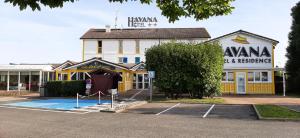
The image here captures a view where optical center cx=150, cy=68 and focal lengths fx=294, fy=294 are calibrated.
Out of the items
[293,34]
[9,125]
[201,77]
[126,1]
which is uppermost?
[293,34]

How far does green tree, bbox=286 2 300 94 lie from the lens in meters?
30.8

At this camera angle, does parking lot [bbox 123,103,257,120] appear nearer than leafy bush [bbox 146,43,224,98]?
Yes

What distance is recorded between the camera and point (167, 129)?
9.66 m

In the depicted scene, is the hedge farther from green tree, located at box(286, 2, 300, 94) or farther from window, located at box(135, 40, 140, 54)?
green tree, located at box(286, 2, 300, 94)

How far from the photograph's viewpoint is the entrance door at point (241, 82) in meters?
29.0

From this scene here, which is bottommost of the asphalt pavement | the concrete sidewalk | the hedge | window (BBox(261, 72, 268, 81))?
the asphalt pavement

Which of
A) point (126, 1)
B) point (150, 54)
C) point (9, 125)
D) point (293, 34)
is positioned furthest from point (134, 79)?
point (126, 1)

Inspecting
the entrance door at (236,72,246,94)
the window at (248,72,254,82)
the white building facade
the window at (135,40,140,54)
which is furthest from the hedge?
the window at (248,72,254,82)

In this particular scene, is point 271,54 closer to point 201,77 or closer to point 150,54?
point 201,77

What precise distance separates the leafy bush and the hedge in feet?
26.8

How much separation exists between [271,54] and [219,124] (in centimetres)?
2079

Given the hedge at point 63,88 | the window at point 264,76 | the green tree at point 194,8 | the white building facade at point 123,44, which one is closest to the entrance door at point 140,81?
the white building facade at point 123,44

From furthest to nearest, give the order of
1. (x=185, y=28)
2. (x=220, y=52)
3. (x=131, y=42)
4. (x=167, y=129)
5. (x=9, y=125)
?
(x=185, y=28)
(x=131, y=42)
(x=220, y=52)
(x=9, y=125)
(x=167, y=129)

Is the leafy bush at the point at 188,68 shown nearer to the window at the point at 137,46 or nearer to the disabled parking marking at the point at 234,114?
the disabled parking marking at the point at 234,114
